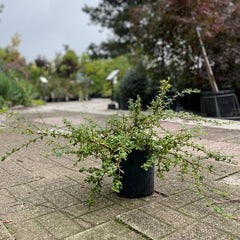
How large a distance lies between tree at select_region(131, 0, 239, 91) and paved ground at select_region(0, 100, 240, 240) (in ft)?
19.4

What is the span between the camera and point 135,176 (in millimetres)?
2500

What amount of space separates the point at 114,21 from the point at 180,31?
8.84m

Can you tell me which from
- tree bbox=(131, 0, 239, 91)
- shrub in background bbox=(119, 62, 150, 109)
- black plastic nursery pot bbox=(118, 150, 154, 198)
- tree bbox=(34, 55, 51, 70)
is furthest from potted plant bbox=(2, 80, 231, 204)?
tree bbox=(34, 55, 51, 70)

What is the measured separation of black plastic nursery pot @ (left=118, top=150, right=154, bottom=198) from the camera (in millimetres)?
2468

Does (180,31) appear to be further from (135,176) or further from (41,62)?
(41,62)

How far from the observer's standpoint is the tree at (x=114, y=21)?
16.2 metres

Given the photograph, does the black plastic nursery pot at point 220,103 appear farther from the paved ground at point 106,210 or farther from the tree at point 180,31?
the paved ground at point 106,210

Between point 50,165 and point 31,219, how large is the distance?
1553 mm

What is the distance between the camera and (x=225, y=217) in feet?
6.81

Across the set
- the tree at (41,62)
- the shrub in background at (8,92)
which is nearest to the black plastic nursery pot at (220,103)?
the shrub in background at (8,92)

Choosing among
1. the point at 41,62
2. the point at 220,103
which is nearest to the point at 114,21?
the point at 220,103

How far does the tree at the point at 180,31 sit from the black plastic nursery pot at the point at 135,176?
6468mm

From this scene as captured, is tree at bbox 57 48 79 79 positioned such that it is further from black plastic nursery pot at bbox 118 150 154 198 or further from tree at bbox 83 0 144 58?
black plastic nursery pot at bbox 118 150 154 198

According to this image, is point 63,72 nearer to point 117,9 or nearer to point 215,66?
point 117,9
